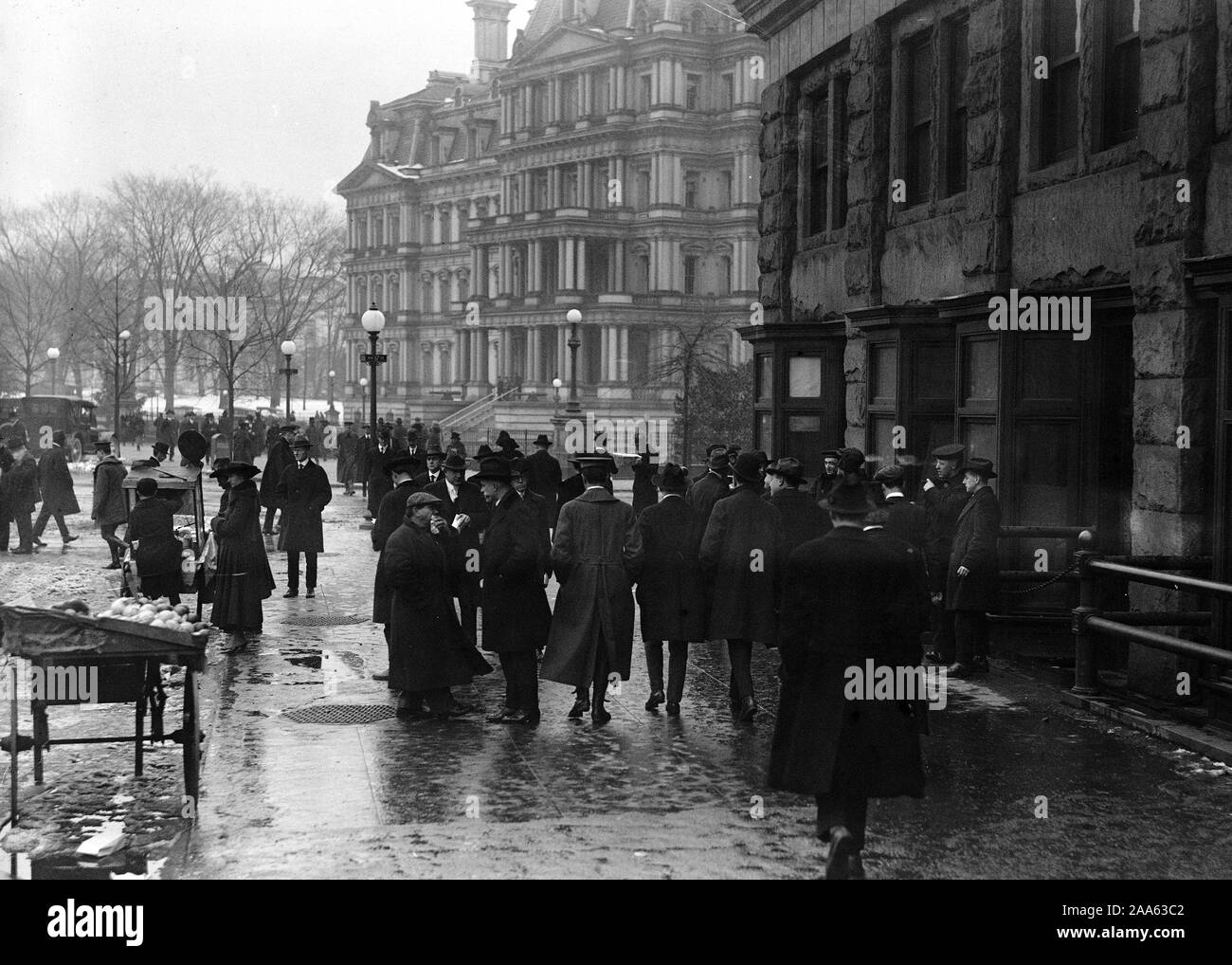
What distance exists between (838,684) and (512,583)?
414 centimetres

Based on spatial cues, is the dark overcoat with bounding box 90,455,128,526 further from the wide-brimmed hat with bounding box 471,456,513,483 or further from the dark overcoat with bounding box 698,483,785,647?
the dark overcoat with bounding box 698,483,785,647

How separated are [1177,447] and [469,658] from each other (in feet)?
18.2

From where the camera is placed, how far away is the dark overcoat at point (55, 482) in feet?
81.8

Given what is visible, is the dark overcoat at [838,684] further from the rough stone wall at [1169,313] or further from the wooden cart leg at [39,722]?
the rough stone wall at [1169,313]

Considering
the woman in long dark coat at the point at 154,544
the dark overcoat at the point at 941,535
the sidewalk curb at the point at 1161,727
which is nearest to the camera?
the sidewalk curb at the point at 1161,727

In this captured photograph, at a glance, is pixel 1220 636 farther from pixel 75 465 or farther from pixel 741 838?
pixel 75 465

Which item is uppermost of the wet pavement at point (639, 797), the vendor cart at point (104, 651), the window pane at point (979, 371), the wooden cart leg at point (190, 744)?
the window pane at point (979, 371)

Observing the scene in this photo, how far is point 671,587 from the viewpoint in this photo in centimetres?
1169

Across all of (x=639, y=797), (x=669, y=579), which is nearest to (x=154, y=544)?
(x=669, y=579)

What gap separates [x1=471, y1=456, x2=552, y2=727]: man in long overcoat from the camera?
36.9 feet

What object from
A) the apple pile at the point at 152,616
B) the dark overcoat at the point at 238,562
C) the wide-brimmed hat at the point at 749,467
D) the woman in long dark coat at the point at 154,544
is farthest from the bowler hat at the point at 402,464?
the apple pile at the point at 152,616

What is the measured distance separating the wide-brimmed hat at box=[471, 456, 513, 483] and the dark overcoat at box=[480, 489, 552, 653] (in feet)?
0.48

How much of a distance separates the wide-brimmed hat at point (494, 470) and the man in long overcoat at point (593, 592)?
20.1 inches

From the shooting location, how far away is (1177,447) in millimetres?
11703
